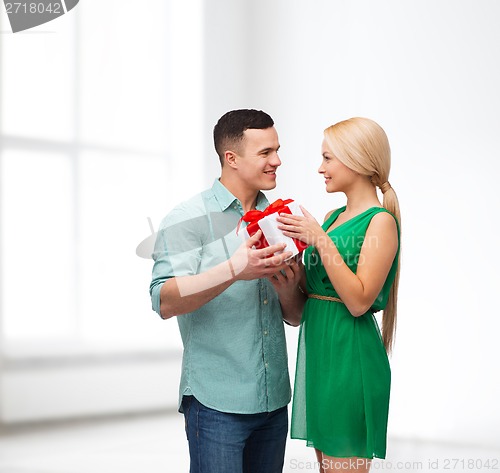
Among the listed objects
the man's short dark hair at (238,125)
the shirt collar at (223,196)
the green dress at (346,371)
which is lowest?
the green dress at (346,371)

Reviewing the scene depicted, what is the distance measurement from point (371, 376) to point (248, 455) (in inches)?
16.1

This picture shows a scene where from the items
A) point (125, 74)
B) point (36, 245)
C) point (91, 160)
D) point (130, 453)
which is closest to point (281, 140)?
point (125, 74)

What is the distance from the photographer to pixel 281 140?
16.9 ft

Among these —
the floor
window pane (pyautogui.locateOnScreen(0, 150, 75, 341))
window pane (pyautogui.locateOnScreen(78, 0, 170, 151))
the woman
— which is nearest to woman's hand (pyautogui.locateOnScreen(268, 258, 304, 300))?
the woman

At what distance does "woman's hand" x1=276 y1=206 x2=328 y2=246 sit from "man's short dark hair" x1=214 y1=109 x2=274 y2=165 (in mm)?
303

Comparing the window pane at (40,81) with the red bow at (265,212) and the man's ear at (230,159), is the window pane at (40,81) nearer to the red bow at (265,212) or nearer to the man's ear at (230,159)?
the man's ear at (230,159)

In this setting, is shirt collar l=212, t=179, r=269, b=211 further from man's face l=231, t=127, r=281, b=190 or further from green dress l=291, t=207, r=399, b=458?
green dress l=291, t=207, r=399, b=458

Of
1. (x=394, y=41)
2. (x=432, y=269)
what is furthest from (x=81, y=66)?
(x=432, y=269)

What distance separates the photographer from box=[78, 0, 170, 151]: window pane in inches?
190

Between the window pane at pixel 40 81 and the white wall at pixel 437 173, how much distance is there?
1.71 m

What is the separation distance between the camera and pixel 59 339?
4699 mm

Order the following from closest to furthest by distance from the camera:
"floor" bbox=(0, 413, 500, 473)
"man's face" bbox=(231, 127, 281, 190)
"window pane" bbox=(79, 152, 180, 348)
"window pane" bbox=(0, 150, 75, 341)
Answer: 1. "man's face" bbox=(231, 127, 281, 190)
2. "floor" bbox=(0, 413, 500, 473)
3. "window pane" bbox=(0, 150, 75, 341)
4. "window pane" bbox=(79, 152, 180, 348)

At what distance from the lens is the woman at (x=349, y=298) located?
69.7 inches

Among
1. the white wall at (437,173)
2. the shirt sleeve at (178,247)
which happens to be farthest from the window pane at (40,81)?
the shirt sleeve at (178,247)
